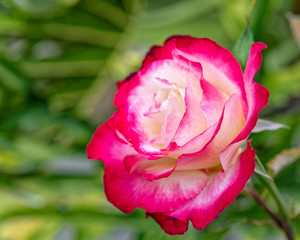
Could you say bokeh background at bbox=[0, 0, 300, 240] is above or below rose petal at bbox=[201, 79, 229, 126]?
below

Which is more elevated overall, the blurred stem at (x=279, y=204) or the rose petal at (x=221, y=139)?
the rose petal at (x=221, y=139)

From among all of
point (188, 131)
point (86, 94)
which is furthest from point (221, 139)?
point (86, 94)

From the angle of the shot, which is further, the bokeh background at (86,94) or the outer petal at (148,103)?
the bokeh background at (86,94)

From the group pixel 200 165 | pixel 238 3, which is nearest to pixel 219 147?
pixel 200 165

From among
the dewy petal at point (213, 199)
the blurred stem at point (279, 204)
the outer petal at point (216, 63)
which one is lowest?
the blurred stem at point (279, 204)

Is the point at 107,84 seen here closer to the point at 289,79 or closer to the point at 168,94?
the point at 289,79
